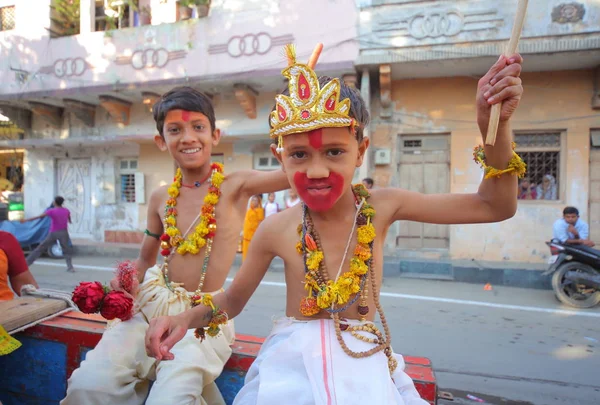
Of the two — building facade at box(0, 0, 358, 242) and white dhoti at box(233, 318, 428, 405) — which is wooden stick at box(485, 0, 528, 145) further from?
building facade at box(0, 0, 358, 242)

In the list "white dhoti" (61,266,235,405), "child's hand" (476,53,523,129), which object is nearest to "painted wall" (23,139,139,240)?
"white dhoti" (61,266,235,405)

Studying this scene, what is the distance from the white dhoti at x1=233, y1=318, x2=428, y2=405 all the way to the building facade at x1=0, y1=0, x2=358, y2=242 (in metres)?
7.96

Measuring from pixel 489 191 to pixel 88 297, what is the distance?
1.75m

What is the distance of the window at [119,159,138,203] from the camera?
39.2 feet

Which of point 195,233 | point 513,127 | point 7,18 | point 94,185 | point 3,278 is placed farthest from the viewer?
point 7,18

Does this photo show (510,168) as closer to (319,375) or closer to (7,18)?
(319,375)

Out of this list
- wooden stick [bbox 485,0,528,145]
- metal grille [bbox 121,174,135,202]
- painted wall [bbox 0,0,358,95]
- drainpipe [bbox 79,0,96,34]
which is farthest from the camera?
metal grille [bbox 121,174,135,202]

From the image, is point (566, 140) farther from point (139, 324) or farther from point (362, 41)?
point (139, 324)

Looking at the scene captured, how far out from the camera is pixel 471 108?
890 cm

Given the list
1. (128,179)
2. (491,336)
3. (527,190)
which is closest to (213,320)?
(491,336)

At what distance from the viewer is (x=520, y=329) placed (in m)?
4.85

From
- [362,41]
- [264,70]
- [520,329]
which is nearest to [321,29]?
[362,41]

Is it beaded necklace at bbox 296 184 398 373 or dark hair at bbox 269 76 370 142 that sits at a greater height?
dark hair at bbox 269 76 370 142

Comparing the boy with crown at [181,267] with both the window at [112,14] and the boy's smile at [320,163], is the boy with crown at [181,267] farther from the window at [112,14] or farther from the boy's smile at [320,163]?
the window at [112,14]
